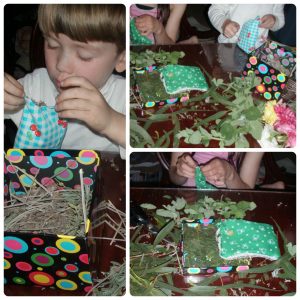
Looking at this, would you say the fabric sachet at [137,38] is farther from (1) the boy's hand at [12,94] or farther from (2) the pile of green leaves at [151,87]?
(1) the boy's hand at [12,94]

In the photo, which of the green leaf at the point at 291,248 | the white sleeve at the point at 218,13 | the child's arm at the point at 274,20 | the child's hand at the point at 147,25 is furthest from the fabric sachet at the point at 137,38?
the green leaf at the point at 291,248

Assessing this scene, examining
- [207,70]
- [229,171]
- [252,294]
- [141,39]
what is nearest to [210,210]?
[229,171]

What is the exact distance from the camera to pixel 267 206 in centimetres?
97

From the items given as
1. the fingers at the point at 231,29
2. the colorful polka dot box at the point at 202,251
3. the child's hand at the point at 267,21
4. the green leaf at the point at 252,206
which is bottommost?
the colorful polka dot box at the point at 202,251

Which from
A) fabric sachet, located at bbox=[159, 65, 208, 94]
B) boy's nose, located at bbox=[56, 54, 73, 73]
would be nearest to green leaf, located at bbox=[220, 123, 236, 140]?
fabric sachet, located at bbox=[159, 65, 208, 94]

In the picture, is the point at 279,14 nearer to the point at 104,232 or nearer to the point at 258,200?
the point at 258,200

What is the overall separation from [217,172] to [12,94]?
486mm

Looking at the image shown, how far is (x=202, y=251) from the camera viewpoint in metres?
0.87

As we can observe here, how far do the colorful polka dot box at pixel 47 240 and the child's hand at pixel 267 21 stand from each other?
1.48ft

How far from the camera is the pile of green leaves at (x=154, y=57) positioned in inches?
37.6

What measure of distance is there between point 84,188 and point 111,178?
0.06m

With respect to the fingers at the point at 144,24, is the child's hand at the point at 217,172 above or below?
below

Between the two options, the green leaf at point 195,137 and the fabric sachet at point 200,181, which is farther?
the fabric sachet at point 200,181

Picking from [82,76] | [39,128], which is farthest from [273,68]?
[39,128]
